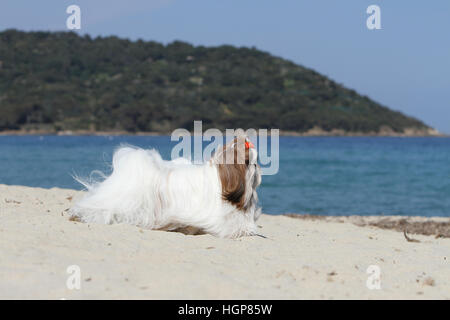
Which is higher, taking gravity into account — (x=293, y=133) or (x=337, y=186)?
(x=293, y=133)

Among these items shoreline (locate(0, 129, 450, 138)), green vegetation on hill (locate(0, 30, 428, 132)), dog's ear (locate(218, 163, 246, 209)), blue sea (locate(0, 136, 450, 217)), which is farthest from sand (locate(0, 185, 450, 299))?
shoreline (locate(0, 129, 450, 138))

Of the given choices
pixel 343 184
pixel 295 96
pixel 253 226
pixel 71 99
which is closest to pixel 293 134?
pixel 295 96

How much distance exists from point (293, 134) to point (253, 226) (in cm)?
8658

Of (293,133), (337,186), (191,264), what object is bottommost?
(337,186)

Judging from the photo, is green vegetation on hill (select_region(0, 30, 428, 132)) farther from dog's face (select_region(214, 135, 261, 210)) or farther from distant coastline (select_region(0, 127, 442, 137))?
dog's face (select_region(214, 135, 261, 210))

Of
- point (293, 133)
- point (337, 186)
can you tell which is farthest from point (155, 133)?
point (337, 186)

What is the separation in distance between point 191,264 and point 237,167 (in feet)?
5.48

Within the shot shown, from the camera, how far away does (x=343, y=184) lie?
87.4 feet

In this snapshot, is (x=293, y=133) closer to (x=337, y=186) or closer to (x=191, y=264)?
(x=337, y=186)

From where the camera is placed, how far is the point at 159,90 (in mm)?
92125

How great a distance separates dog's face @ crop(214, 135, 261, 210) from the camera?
21.9ft

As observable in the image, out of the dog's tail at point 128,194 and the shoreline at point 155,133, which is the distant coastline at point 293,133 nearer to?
the shoreline at point 155,133

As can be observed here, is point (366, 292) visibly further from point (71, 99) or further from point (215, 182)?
point (71, 99)
